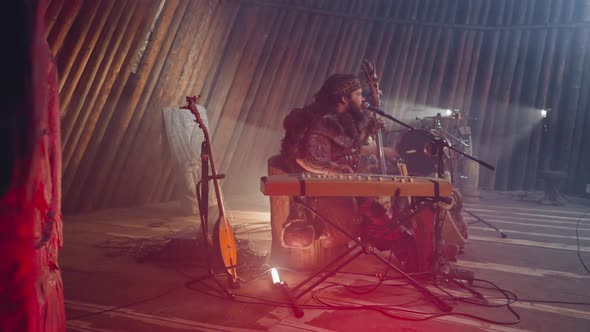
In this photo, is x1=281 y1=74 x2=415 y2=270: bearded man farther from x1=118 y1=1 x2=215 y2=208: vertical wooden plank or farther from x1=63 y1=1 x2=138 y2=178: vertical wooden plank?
x1=118 y1=1 x2=215 y2=208: vertical wooden plank

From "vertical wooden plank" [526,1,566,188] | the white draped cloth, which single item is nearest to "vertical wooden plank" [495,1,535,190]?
"vertical wooden plank" [526,1,566,188]

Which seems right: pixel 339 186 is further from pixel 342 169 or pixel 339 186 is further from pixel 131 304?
pixel 131 304

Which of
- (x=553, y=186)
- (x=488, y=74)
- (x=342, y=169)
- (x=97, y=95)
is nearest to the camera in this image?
(x=342, y=169)

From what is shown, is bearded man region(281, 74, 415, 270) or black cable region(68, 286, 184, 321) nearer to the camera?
black cable region(68, 286, 184, 321)

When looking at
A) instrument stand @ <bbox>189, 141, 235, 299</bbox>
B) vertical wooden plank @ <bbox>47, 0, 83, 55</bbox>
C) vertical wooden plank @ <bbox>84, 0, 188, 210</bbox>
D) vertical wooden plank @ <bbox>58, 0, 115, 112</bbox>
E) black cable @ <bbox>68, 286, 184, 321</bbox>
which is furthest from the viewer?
vertical wooden plank @ <bbox>84, 0, 188, 210</bbox>

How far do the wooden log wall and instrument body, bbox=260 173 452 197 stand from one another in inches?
118

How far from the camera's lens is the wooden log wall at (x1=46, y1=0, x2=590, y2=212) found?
496 cm

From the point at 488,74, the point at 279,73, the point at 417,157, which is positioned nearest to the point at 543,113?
the point at 488,74

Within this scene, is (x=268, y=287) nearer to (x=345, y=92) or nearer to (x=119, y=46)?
(x=345, y=92)

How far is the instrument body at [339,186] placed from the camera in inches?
88.3

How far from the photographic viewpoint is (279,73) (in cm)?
694

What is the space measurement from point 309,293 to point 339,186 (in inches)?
34.7

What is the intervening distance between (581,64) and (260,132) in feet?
18.6

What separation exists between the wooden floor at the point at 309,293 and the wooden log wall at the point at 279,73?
1497 mm
